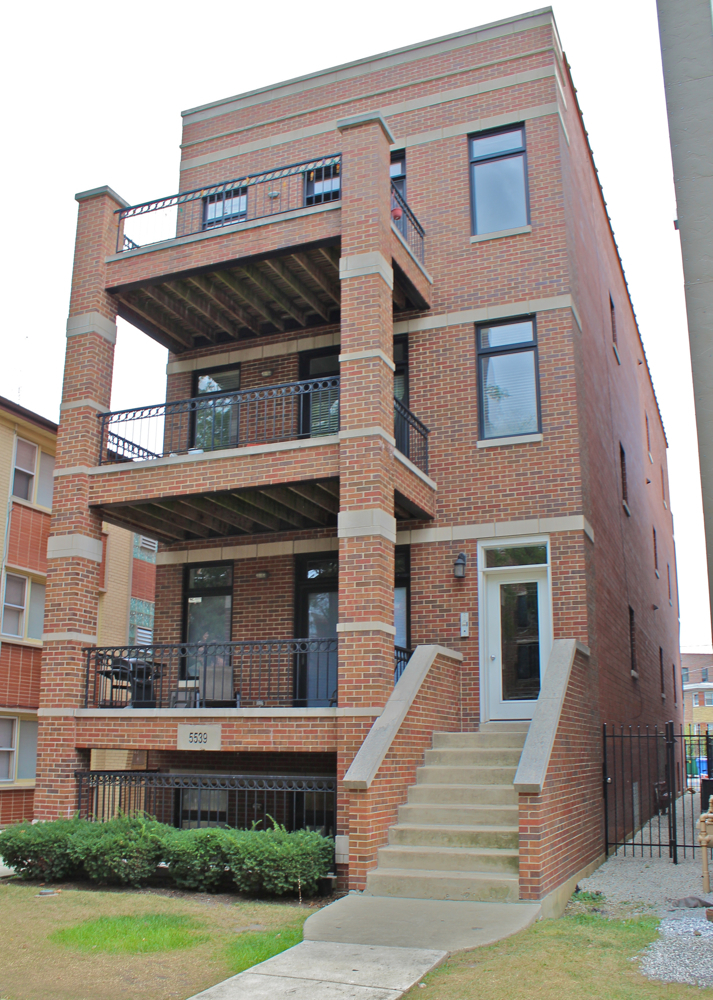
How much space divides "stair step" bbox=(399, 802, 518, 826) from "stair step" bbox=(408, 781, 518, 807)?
0.05 metres

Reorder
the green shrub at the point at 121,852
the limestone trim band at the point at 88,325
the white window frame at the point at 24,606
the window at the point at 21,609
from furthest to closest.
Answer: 1. the window at the point at 21,609
2. the white window frame at the point at 24,606
3. the limestone trim band at the point at 88,325
4. the green shrub at the point at 121,852

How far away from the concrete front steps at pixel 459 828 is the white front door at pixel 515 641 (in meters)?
1.29

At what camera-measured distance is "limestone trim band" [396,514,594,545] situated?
12609mm

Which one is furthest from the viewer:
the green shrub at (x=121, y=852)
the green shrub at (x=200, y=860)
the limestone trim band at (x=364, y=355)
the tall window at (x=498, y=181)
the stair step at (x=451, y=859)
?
the tall window at (x=498, y=181)

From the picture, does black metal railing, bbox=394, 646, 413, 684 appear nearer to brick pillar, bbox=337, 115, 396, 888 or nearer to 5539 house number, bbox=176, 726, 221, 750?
brick pillar, bbox=337, 115, 396, 888

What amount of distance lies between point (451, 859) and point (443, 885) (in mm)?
385

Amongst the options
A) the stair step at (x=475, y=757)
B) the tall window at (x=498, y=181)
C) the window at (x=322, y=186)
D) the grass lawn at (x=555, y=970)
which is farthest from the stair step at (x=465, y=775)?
the window at (x=322, y=186)

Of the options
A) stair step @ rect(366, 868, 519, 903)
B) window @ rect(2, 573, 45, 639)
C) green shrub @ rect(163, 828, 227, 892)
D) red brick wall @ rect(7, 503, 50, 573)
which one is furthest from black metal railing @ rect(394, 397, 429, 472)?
red brick wall @ rect(7, 503, 50, 573)

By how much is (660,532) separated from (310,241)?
1759 cm

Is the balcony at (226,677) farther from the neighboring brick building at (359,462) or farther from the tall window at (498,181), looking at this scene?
the tall window at (498,181)

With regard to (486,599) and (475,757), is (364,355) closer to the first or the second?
(486,599)

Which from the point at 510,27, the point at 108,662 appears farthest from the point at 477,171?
the point at 108,662

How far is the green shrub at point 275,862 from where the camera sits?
9414mm

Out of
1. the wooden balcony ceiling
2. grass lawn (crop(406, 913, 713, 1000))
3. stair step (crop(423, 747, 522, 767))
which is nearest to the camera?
grass lawn (crop(406, 913, 713, 1000))
